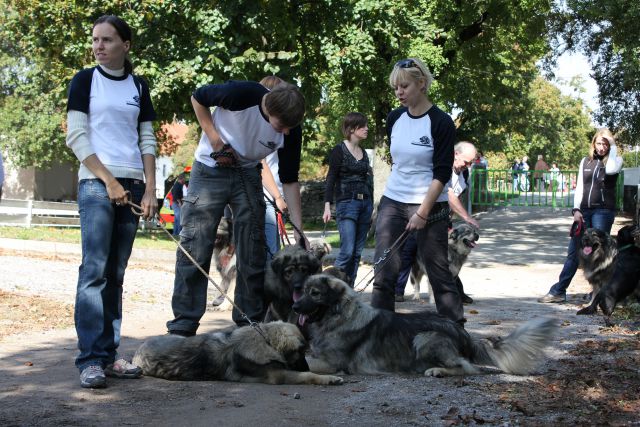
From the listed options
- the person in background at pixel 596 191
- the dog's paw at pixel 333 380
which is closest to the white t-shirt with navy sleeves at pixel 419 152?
the dog's paw at pixel 333 380

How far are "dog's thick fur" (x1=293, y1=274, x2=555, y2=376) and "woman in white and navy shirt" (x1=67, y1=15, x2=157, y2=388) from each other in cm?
137

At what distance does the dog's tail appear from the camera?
591 cm

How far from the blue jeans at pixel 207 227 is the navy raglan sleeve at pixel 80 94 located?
116 centimetres

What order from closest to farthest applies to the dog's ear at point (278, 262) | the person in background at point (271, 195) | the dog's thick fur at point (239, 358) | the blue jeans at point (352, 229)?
the dog's thick fur at point (239, 358)
the dog's ear at point (278, 262)
the person in background at point (271, 195)
the blue jeans at point (352, 229)

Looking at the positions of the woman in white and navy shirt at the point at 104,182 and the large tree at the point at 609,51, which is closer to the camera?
the woman in white and navy shirt at the point at 104,182

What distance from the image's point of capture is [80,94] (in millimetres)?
5164

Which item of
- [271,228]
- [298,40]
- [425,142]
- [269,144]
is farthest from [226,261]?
[298,40]

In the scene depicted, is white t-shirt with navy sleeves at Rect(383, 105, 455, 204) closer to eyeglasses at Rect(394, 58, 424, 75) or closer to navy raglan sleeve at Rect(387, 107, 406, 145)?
navy raglan sleeve at Rect(387, 107, 406, 145)

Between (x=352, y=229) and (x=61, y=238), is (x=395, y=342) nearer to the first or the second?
(x=352, y=229)

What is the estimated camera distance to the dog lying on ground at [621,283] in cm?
914

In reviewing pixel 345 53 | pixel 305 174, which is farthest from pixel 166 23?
pixel 305 174

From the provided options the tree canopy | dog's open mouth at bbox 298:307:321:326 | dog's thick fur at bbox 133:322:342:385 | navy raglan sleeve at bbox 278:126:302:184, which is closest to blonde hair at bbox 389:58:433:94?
navy raglan sleeve at bbox 278:126:302:184

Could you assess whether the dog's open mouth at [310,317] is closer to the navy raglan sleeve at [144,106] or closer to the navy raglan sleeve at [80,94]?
the navy raglan sleeve at [144,106]

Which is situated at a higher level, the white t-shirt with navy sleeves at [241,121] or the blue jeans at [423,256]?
the white t-shirt with navy sleeves at [241,121]
